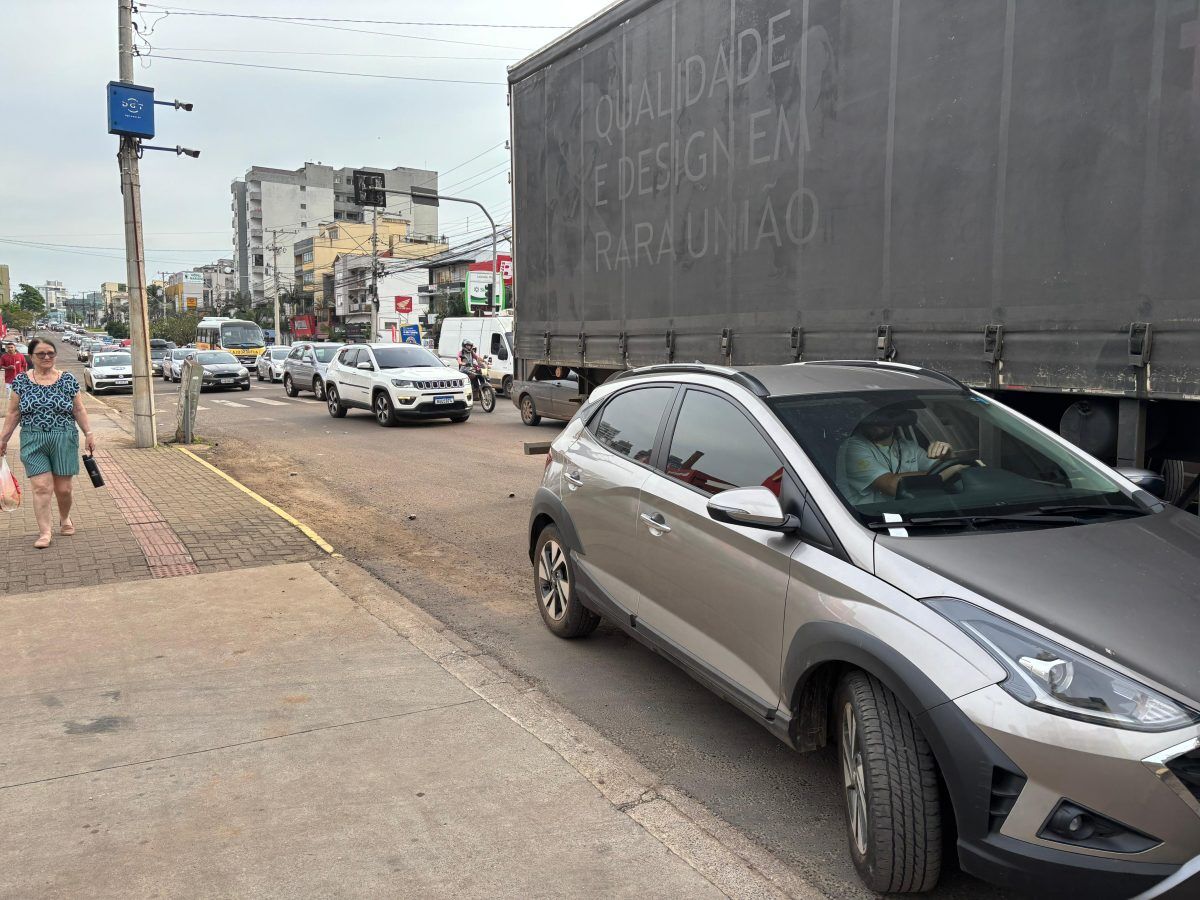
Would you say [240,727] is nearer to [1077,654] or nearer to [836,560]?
[836,560]

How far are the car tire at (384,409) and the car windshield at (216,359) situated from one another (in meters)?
13.8

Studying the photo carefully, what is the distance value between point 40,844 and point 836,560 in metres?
2.91

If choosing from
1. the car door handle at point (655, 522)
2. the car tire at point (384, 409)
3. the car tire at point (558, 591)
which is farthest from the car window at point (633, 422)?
the car tire at point (384, 409)

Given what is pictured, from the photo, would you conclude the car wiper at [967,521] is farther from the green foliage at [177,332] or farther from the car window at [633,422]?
the green foliage at [177,332]

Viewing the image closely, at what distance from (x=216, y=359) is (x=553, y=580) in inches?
1125

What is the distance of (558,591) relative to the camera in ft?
17.6

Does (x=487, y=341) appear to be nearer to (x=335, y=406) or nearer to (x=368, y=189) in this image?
(x=368, y=189)

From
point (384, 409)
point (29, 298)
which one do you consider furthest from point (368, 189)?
point (29, 298)

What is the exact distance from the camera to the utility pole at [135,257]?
46.0 ft

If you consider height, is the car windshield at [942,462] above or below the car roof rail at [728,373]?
below

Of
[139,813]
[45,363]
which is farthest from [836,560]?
[45,363]

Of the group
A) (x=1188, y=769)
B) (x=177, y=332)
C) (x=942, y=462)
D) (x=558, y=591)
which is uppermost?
(x=177, y=332)

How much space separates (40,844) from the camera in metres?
3.24

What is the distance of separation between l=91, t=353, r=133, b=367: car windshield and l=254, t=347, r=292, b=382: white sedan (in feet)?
18.7
